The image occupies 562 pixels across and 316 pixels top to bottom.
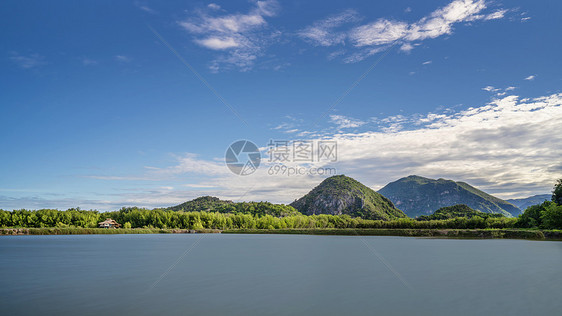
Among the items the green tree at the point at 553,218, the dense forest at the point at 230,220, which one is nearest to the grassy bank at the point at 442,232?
the green tree at the point at 553,218

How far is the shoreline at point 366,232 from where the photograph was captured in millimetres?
57844

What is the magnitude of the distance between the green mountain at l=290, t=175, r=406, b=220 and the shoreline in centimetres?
6246

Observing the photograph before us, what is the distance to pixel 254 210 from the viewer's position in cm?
14750

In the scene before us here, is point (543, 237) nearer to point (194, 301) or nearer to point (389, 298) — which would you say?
point (389, 298)

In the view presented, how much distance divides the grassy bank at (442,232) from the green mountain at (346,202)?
6224 centimetres

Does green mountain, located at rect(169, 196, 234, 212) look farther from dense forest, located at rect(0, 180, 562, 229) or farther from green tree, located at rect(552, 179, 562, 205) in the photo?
green tree, located at rect(552, 179, 562, 205)

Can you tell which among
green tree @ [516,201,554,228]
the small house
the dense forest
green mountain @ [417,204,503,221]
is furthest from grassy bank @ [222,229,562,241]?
green mountain @ [417,204,503,221]

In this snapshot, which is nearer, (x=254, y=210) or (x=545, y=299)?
(x=545, y=299)

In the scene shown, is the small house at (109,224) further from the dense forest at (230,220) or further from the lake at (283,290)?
the lake at (283,290)

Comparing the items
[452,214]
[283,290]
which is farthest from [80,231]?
[452,214]

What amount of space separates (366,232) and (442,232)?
17.6m

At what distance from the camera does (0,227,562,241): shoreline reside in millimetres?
57844

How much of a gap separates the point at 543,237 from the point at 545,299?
5075 centimetres

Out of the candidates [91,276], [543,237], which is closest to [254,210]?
[543,237]
